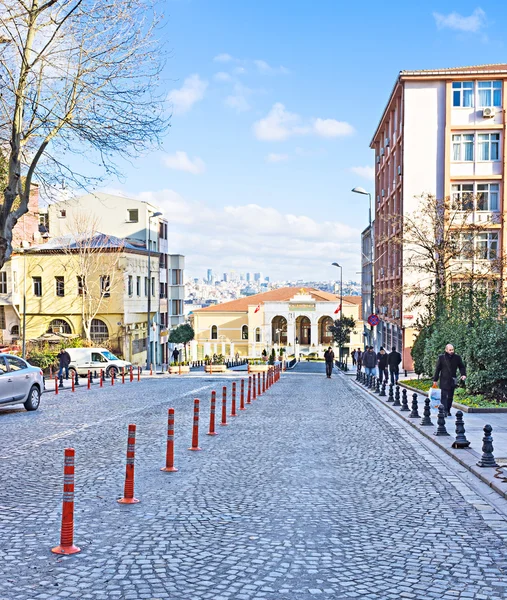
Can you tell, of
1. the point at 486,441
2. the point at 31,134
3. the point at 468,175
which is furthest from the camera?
the point at 468,175

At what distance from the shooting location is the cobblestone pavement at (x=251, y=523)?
5793mm

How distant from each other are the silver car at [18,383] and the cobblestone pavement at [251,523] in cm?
383

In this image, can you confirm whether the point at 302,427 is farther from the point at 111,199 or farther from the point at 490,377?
the point at 111,199

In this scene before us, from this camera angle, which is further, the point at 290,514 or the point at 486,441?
the point at 486,441

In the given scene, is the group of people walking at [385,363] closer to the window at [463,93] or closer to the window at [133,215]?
the window at [463,93]

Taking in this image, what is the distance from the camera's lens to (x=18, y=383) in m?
18.3

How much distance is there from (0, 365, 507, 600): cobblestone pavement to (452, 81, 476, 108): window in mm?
36495

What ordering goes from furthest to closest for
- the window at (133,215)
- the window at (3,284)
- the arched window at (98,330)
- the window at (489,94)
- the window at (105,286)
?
1. the window at (133,215)
2. the arched window at (98,330)
3. the window at (105,286)
4. the window at (3,284)
5. the window at (489,94)

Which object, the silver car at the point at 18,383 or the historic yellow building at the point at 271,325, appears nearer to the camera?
the silver car at the point at 18,383

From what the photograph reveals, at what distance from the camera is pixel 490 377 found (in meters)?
19.6

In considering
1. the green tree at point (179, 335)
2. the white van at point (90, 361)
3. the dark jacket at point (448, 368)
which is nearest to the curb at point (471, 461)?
the dark jacket at point (448, 368)

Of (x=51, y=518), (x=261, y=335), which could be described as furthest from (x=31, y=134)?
(x=261, y=335)

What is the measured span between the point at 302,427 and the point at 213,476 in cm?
592

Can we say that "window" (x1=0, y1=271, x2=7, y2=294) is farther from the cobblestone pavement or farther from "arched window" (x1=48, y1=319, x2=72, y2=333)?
Answer: the cobblestone pavement
